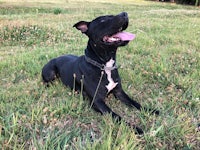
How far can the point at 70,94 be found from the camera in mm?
3803

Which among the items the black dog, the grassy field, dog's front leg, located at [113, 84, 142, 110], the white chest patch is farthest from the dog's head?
the grassy field

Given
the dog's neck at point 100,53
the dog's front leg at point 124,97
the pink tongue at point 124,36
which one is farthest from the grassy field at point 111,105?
the pink tongue at point 124,36

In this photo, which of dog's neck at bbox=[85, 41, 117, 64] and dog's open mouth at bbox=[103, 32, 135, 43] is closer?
dog's open mouth at bbox=[103, 32, 135, 43]

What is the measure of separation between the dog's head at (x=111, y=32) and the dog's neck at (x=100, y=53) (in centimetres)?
7

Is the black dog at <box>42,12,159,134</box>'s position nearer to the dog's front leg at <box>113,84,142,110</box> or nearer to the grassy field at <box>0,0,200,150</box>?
the dog's front leg at <box>113,84,142,110</box>

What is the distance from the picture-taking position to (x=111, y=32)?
3.44m

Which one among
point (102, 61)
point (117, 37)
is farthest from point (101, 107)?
point (117, 37)

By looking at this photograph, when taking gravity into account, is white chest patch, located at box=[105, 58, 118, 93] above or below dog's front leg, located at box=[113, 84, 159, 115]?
above

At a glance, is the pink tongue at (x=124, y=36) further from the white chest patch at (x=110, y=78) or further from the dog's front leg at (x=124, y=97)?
the dog's front leg at (x=124, y=97)

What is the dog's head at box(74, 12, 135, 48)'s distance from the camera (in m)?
3.39

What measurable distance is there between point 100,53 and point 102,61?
0.36 feet

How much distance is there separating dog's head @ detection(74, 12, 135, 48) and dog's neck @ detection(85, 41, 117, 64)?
68 mm

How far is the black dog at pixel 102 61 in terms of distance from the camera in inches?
134

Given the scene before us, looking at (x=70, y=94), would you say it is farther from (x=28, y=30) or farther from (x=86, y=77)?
(x=28, y=30)
